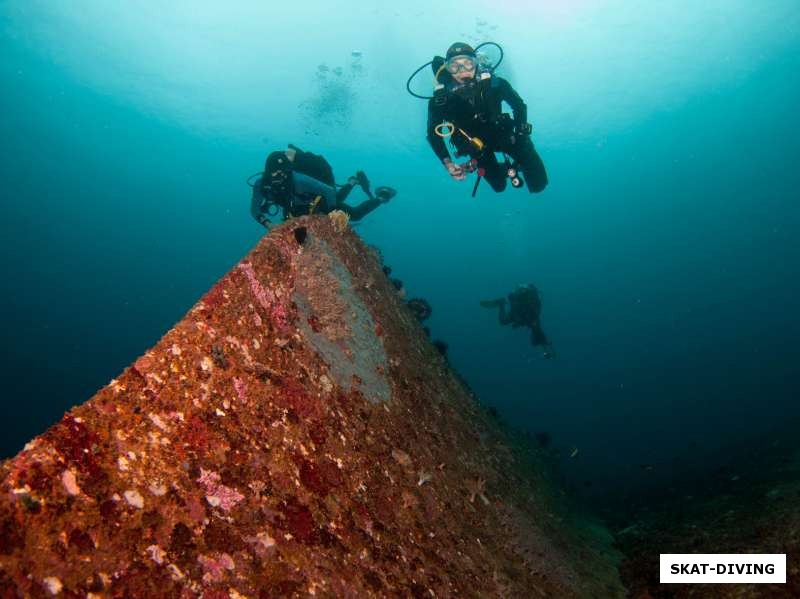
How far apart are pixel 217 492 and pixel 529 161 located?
8.93 meters

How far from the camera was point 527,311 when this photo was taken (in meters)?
18.0

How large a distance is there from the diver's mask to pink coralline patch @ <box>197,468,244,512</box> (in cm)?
814

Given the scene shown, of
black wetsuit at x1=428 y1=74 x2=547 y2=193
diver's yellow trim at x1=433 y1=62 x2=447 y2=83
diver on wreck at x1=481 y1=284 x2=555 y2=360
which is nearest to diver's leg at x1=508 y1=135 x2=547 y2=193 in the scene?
black wetsuit at x1=428 y1=74 x2=547 y2=193

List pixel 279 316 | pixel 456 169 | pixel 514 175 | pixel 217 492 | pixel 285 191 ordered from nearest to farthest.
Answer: pixel 217 492 < pixel 279 316 < pixel 456 169 < pixel 514 175 < pixel 285 191

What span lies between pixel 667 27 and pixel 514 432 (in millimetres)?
78270

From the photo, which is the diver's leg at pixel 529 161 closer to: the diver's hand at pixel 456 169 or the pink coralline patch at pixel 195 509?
the diver's hand at pixel 456 169

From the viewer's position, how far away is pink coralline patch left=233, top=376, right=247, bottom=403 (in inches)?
92.8

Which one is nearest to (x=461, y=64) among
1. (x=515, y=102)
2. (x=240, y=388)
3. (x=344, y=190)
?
(x=515, y=102)

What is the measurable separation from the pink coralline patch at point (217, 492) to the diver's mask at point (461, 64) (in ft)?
26.7

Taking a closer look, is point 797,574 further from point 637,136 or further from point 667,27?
point 637,136

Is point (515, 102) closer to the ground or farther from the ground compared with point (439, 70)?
closer to the ground

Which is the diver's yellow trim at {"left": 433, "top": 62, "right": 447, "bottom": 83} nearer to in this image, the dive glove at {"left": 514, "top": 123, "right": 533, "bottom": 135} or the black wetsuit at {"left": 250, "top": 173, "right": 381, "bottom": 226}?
the dive glove at {"left": 514, "top": 123, "right": 533, "bottom": 135}

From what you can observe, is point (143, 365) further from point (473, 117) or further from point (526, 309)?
point (526, 309)

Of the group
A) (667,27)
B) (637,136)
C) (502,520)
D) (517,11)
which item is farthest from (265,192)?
(637,136)
